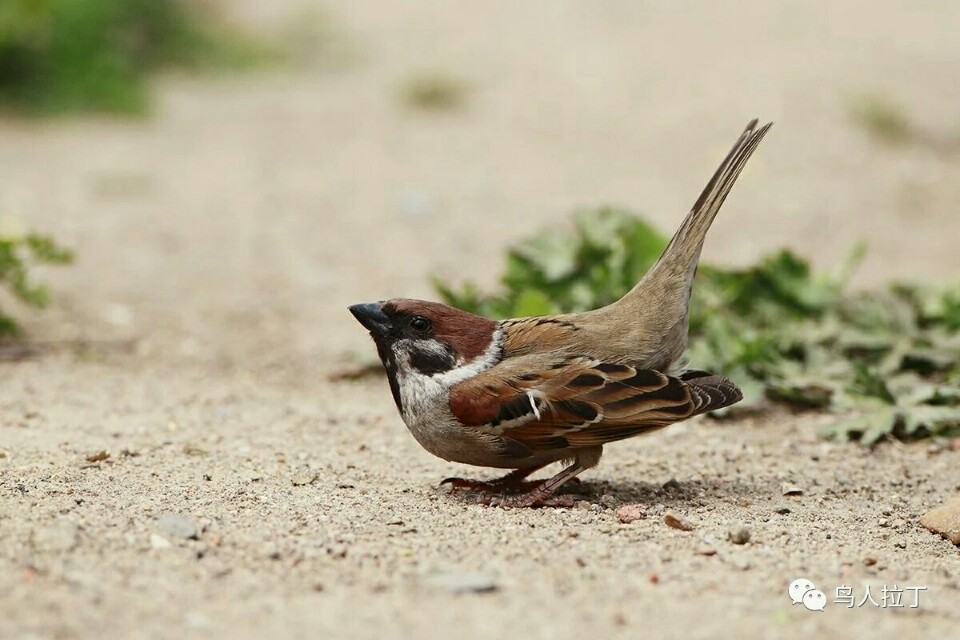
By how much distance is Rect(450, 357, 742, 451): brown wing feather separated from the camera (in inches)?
198

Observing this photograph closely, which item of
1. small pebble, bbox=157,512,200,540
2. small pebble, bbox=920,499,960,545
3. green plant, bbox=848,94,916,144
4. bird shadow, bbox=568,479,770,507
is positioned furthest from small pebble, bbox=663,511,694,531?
green plant, bbox=848,94,916,144

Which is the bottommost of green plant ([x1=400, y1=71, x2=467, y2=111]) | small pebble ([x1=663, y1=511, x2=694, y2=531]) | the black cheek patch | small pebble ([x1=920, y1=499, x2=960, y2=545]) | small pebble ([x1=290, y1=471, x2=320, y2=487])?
small pebble ([x1=920, y1=499, x2=960, y2=545])

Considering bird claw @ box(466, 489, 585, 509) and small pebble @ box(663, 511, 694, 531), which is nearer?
small pebble @ box(663, 511, 694, 531)

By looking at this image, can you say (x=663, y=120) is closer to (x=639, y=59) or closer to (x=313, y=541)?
(x=639, y=59)

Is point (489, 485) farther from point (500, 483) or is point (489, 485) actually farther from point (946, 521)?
point (946, 521)

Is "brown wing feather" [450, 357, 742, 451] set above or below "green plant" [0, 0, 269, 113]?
below

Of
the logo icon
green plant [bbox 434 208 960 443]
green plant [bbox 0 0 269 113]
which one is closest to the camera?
the logo icon

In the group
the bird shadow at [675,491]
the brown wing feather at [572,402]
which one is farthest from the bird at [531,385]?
the bird shadow at [675,491]

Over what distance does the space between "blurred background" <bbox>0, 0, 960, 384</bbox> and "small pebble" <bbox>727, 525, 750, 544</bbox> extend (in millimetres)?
3649

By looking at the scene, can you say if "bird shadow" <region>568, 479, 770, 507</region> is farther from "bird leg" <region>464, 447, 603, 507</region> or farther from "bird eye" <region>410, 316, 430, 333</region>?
"bird eye" <region>410, 316, 430, 333</region>

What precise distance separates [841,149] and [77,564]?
935cm

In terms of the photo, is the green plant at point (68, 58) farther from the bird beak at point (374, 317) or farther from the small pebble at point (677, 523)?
the small pebble at point (677, 523)

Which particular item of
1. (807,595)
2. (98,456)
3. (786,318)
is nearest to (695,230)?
(807,595)

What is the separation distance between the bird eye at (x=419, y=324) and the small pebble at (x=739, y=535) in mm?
1471
